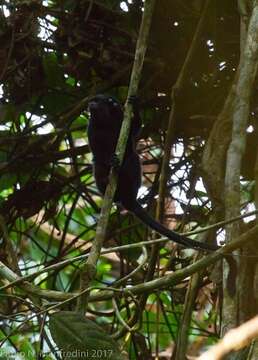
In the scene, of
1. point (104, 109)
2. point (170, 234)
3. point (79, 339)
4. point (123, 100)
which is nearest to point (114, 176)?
point (170, 234)

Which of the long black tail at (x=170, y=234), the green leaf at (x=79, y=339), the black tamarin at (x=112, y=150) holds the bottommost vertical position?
the green leaf at (x=79, y=339)

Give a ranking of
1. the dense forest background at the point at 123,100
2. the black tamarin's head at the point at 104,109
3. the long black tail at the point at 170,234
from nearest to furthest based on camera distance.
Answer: the long black tail at the point at 170,234, the dense forest background at the point at 123,100, the black tamarin's head at the point at 104,109

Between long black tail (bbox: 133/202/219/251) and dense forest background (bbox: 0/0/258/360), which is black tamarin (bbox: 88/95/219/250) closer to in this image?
long black tail (bbox: 133/202/219/251)

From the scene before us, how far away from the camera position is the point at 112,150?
3.67m

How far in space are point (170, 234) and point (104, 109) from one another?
2.81 ft

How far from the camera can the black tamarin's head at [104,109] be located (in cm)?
324

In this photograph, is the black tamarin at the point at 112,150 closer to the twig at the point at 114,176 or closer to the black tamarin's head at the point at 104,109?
the black tamarin's head at the point at 104,109

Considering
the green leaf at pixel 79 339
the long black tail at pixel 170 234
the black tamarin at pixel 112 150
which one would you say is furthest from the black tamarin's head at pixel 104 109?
the green leaf at pixel 79 339

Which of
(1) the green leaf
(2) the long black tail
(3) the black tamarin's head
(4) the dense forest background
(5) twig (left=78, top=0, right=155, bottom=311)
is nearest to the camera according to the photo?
(1) the green leaf

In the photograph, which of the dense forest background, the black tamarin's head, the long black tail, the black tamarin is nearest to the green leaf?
the long black tail

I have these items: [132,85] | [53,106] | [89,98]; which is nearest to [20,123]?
[53,106]

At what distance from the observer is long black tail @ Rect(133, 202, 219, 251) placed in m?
2.58

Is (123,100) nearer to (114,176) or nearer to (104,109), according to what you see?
(104,109)

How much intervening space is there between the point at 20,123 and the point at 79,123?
0.36 metres
